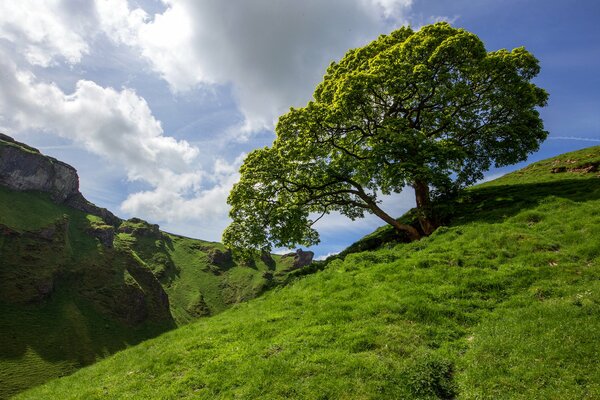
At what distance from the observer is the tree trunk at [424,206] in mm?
30000

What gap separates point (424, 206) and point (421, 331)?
17489mm

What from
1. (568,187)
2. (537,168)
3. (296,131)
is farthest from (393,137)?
(537,168)

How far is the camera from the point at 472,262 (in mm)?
20297

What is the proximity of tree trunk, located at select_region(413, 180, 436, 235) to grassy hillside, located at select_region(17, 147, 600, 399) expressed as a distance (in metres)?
3.48

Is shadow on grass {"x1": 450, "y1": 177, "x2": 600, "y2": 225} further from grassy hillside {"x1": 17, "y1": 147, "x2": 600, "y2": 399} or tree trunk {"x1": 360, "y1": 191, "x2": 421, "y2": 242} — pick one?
tree trunk {"x1": 360, "y1": 191, "x2": 421, "y2": 242}

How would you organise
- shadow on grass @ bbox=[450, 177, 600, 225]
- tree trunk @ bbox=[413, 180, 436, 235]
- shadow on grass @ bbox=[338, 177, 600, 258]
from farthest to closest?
tree trunk @ bbox=[413, 180, 436, 235]
shadow on grass @ bbox=[338, 177, 600, 258]
shadow on grass @ bbox=[450, 177, 600, 225]

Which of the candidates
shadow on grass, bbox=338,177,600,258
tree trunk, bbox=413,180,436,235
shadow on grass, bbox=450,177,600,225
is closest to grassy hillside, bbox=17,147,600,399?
shadow on grass, bbox=450,177,600,225

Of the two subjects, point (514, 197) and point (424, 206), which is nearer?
point (514, 197)

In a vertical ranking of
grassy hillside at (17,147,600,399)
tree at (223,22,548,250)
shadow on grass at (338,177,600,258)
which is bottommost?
grassy hillside at (17,147,600,399)

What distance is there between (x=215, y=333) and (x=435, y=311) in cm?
1159

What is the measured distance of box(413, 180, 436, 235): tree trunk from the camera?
98.4 ft

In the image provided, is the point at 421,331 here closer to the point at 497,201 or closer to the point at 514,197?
the point at 497,201

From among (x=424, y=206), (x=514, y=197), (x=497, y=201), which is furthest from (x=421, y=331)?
(x=514, y=197)

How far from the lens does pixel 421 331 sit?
1494 cm
